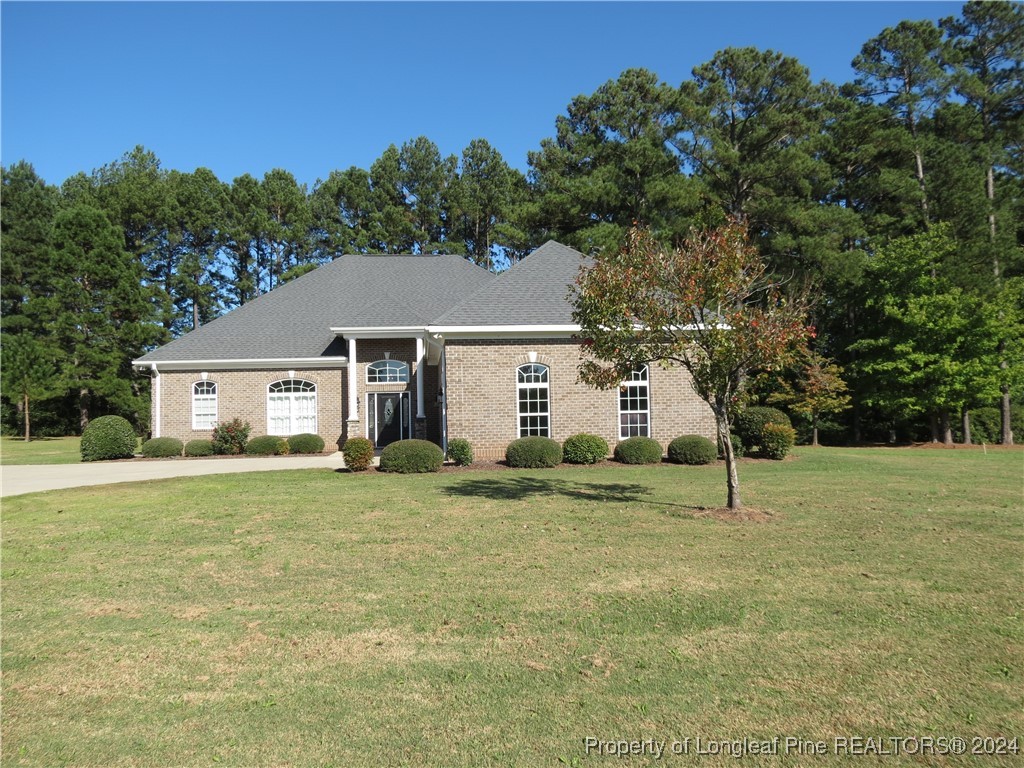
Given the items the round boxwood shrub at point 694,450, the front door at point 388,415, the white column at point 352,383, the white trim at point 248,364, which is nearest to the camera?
the round boxwood shrub at point 694,450

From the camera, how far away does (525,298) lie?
19234 millimetres

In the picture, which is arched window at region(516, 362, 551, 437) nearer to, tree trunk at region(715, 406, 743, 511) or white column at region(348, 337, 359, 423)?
white column at region(348, 337, 359, 423)

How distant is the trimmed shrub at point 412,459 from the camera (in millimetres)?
16078

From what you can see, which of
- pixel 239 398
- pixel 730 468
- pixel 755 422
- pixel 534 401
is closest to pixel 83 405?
pixel 239 398

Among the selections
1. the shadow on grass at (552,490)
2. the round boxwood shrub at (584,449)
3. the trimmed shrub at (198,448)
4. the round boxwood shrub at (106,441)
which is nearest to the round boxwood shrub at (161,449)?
the trimmed shrub at (198,448)

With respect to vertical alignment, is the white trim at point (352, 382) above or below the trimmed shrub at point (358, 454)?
above

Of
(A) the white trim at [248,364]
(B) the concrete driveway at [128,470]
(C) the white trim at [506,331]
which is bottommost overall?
(B) the concrete driveway at [128,470]

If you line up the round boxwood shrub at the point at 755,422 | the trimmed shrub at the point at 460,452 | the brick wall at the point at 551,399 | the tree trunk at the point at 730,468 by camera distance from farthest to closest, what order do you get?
the round boxwood shrub at the point at 755,422
the brick wall at the point at 551,399
the trimmed shrub at the point at 460,452
the tree trunk at the point at 730,468

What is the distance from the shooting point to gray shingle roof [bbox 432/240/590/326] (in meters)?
18.2

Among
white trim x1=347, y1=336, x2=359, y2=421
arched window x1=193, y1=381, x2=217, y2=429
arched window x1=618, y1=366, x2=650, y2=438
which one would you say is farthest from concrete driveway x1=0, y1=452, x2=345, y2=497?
arched window x1=618, y1=366, x2=650, y2=438

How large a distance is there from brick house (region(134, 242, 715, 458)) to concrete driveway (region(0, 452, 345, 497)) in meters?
2.75

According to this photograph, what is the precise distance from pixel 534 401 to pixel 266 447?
10.4 metres

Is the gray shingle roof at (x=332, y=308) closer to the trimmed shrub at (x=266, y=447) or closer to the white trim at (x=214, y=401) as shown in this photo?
the white trim at (x=214, y=401)

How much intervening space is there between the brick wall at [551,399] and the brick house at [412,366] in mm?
30
